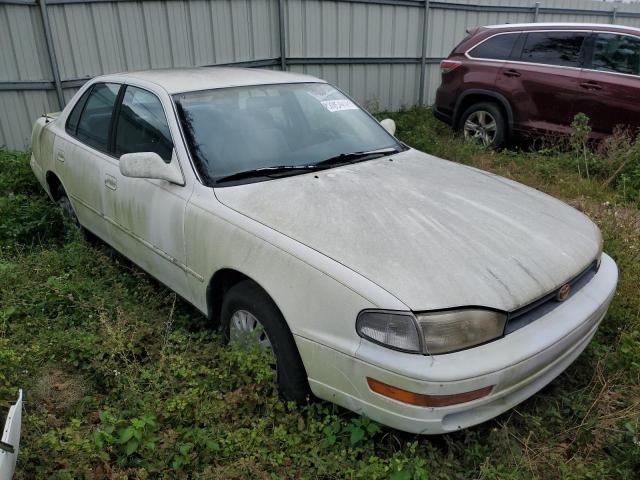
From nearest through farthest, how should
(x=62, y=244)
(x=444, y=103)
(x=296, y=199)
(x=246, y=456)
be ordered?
(x=246, y=456), (x=296, y=199), (x=62, y=244), (x=444, y=103)

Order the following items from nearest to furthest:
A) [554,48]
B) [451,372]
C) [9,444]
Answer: [9,444] < [451,372] < [554,48]

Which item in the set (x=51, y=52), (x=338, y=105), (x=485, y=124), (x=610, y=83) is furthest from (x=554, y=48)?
(x=51, y=52)

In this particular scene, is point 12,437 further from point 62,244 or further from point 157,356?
point 62,244

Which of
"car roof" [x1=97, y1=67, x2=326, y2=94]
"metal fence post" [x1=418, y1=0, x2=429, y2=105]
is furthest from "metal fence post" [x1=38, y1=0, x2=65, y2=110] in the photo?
"metal fence post" [x1=418, y1=0, x2=429, y2=105]

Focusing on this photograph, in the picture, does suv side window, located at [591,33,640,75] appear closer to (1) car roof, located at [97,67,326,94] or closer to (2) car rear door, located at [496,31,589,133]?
(2) car rear door, located at [496,31,589,133]

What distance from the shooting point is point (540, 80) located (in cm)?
656

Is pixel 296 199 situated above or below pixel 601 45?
below

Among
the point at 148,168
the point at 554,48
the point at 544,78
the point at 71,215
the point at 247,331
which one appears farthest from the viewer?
the point at 554,48

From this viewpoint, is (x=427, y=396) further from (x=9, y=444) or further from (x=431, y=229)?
(x=9, y=444)

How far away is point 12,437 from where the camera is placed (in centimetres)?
181

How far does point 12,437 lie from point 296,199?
5.13 feet

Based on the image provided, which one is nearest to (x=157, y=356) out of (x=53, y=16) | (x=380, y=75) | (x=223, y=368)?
(x=223, y=368)

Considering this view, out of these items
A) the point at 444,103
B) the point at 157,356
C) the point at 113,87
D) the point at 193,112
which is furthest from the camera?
the point at 444,103

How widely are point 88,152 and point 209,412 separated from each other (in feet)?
7.69
